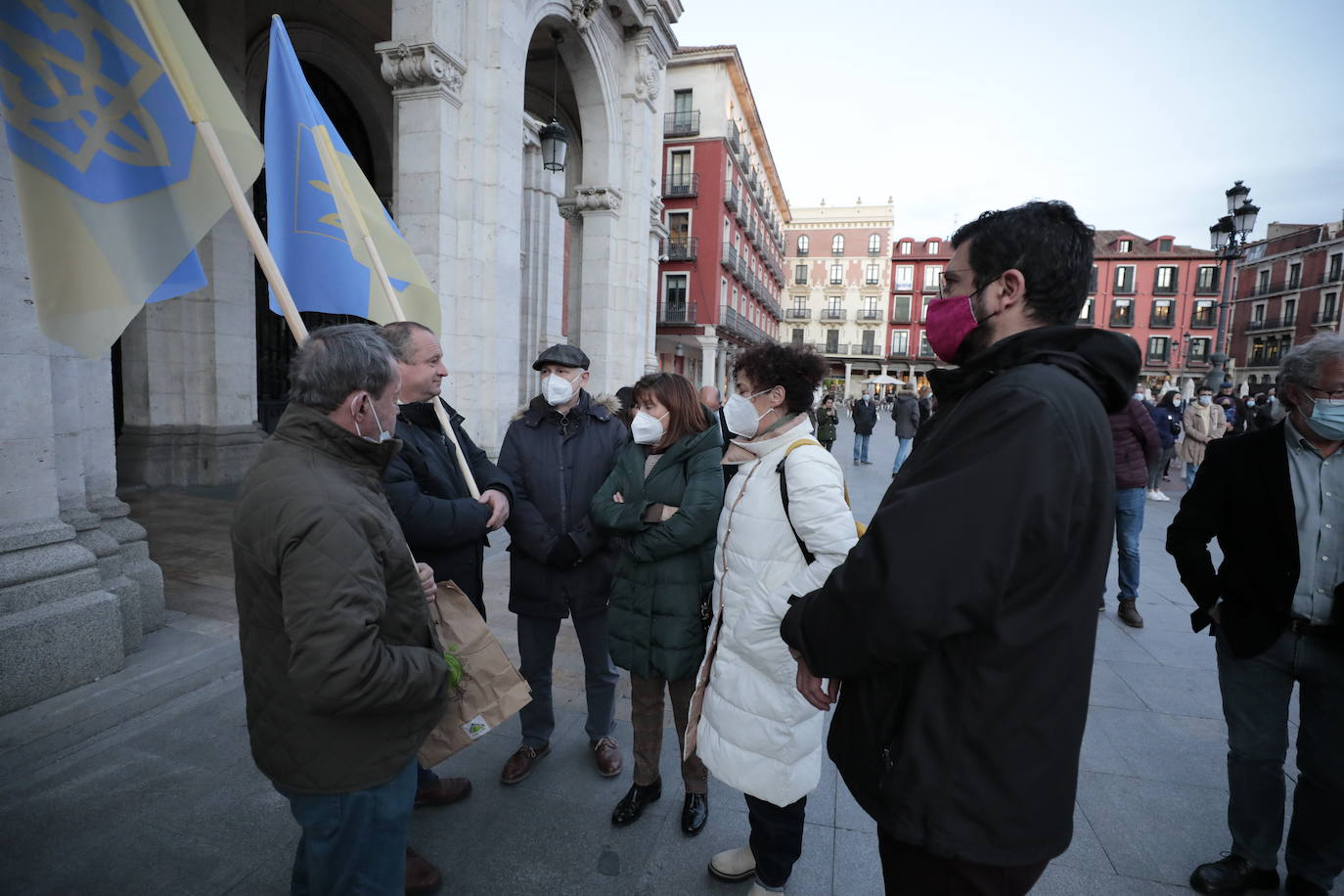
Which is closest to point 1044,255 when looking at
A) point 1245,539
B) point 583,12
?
point 1245,539

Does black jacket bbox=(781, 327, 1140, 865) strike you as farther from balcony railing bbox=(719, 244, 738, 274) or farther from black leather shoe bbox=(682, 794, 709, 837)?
balcony railing bbox=(719, 244, 738, 274)

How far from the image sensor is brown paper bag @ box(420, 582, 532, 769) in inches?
85.4

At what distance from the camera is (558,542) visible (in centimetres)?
302

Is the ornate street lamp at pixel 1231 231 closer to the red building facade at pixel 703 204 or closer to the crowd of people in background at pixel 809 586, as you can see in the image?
the crowd of people in background at pixel 809 586

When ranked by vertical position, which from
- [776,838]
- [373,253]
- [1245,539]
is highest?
[373,253]

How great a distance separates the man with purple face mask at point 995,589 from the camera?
1225 millimetres

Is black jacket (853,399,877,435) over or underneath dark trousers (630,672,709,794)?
over

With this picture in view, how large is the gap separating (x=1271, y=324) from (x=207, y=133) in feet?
205

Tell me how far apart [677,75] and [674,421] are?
103 ft

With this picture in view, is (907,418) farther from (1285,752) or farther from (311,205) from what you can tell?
(311,205)

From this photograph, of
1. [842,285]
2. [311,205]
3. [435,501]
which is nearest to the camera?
[435,501]

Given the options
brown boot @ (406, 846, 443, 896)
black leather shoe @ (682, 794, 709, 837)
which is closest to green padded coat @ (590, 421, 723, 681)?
black leather shoe @ (682, 794, 709, 837)

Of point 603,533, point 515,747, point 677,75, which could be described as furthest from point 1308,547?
point 677,75

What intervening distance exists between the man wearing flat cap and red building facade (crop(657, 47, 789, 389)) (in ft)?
77.7
